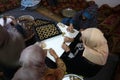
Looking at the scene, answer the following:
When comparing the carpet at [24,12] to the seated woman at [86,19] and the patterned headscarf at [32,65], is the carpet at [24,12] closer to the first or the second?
the seated woman at [86,19]

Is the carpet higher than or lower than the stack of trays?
lower

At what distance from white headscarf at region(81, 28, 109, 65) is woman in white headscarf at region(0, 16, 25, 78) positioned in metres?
0.48

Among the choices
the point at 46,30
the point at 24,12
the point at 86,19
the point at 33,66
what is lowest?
the point at 24,12

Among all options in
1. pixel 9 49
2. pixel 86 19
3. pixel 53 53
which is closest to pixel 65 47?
pixel 53 53

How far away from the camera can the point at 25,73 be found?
3.93 feet

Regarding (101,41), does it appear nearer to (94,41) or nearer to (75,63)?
→ (94,41)

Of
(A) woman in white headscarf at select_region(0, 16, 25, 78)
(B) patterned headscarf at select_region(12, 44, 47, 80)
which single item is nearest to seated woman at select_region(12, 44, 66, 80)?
(B) patterned headscarf at select_region(12, 44, 47, 80)

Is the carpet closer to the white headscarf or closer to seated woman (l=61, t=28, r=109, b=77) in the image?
seated woman (l=61, t=28, r=109, b=77)

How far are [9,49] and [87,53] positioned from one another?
566 mm

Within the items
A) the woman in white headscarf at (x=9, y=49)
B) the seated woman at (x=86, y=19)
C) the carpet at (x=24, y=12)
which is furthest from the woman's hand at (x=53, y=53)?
the carpet at (x=24, y=12)

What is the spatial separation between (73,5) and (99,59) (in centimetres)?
131

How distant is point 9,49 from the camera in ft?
4.63

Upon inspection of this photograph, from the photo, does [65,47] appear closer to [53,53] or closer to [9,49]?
[53,53]

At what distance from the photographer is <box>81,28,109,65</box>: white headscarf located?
5.18 ft
